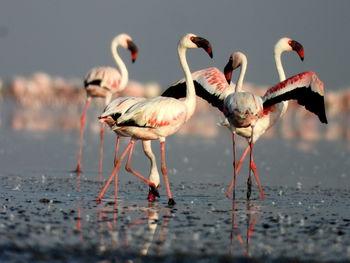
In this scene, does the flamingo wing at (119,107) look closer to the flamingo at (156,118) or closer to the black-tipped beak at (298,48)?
the flamingo at (156,118)

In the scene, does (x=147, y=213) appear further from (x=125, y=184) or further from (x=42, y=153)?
(x=42, y=153)

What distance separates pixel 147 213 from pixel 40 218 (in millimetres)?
1174

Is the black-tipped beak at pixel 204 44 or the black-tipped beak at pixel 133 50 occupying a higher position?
the black-tipped beak at pixel 133 50

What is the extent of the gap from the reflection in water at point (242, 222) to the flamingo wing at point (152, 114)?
3.78 ft

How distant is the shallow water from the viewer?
20.5 feet

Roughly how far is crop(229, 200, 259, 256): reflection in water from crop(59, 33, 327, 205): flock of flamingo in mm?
629

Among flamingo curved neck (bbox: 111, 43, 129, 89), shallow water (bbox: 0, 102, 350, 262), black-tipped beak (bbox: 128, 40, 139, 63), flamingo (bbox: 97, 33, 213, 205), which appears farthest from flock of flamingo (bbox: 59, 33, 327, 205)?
flamingo curved neck (bbox: 111, 43, 129, 89)

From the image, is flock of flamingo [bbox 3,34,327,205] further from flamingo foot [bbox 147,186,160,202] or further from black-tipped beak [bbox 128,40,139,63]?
black-tipped beak [bbox 128,40,139,63]

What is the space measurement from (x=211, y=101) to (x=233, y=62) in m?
0.64

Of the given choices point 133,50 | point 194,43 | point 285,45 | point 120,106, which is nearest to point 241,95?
point 194,43

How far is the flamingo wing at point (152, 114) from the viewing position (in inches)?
352

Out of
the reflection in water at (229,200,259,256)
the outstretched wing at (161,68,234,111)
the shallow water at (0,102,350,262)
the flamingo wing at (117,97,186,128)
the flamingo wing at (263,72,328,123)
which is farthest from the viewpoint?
the outstretched wing at (161,68,234,111)

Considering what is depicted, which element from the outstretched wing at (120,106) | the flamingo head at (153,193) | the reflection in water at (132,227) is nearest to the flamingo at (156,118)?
the outstretched wing at (120,106)

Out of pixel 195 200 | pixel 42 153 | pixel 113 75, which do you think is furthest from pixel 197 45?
pixel 42 153
